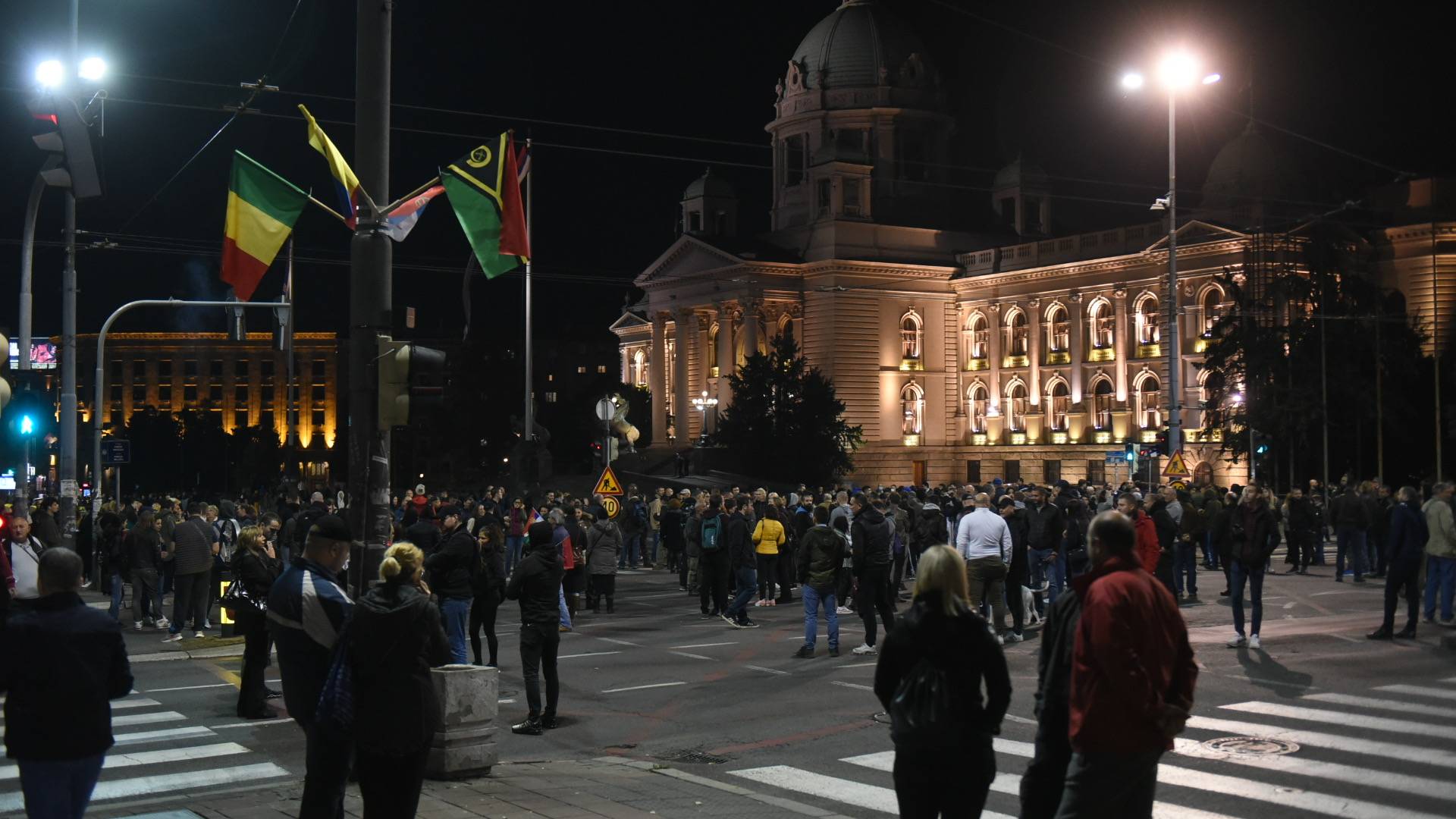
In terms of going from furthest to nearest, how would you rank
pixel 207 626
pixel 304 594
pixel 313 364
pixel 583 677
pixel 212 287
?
pixel 313 364 < pixel 212 287 < pixel 207 626 < pixel 583 677 < pixel 304 594

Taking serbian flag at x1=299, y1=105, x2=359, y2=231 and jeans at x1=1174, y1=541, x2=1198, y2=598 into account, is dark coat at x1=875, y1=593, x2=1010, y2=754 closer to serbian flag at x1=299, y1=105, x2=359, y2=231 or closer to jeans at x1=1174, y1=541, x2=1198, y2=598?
serbian flag at x1=299, y1=105, x2=359, y2=231

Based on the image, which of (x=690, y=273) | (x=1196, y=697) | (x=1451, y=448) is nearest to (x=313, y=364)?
(x=690, y=273)

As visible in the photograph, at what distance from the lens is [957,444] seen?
87188 millimetres

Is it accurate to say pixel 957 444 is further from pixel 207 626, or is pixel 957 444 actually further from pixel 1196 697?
pixel 1196 697

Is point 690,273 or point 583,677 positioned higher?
point 690,273

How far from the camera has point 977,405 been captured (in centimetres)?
8719

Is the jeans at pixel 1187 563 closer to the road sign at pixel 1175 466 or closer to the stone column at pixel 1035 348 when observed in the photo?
the road sign at pixel 1175 466

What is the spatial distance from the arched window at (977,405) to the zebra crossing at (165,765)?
75349mm

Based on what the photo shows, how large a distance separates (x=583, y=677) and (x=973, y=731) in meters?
10.3

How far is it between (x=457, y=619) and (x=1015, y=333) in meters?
72.4

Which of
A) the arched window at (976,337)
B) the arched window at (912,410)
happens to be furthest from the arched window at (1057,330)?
the arched window at (912,410)

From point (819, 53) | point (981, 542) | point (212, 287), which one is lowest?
point (981, 542)

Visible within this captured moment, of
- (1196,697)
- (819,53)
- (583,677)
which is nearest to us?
(1196,697)

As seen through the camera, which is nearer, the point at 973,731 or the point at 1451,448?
the point at 973,731
